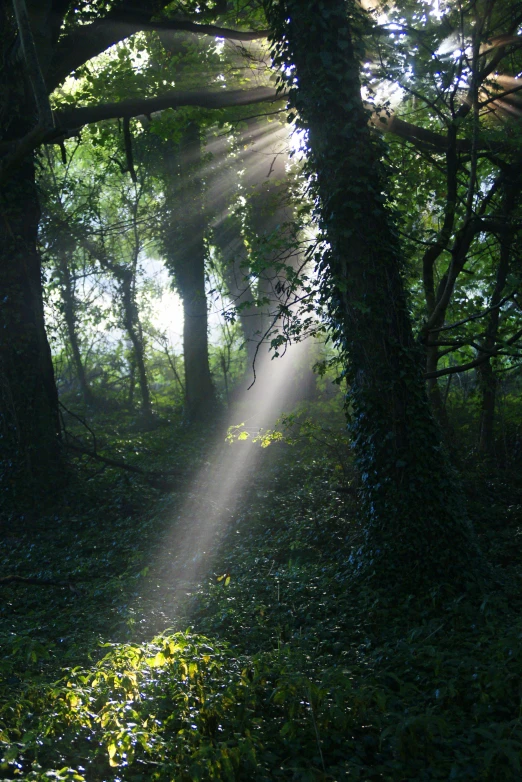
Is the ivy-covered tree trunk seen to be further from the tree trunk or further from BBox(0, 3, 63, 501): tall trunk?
the tree trunk

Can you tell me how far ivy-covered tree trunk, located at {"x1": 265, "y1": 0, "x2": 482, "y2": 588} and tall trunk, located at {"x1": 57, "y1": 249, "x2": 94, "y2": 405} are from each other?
15.1 m

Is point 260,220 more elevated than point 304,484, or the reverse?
point 260,220

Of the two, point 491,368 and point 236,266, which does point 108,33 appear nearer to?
point 491,368

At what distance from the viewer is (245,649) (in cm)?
592

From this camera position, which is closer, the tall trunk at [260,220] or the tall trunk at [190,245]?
the tall trunk at [260,220]

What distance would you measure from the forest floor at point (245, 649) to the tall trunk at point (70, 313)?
1137 cm

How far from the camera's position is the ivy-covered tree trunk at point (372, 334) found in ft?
21.8

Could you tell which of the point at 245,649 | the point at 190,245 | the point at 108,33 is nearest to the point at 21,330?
the point at 108,33

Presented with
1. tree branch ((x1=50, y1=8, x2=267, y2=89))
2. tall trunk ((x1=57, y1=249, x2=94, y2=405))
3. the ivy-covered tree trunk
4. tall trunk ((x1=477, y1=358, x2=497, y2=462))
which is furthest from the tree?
tall trunk ((x1=57, y1=249, x2=94, y2=405))

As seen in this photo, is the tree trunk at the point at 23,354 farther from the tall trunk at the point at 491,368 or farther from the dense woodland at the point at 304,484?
the tall trunk at the point at 491,368

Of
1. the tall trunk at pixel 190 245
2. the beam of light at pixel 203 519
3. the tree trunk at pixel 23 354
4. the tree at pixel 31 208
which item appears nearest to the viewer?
the beam of light at pixel 203 519

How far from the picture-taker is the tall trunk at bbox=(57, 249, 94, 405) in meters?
21.0

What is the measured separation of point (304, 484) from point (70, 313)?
13.6m

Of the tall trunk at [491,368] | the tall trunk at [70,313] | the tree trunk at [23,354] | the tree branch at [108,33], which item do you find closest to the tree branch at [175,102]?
the tree branch at [108,33]
